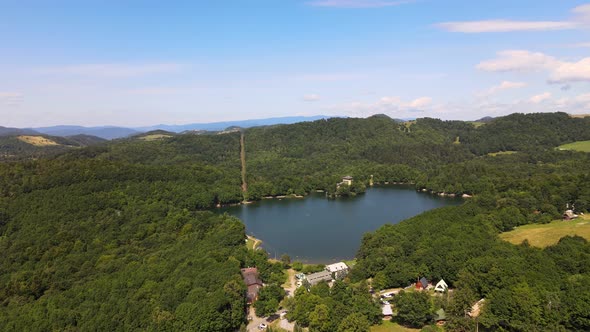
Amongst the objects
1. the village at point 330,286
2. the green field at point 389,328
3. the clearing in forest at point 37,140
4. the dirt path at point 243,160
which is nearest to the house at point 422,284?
the village at point 330,286

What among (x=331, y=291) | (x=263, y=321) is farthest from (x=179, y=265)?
(x=331, y=291)

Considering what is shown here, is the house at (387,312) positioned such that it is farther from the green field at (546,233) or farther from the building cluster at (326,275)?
the green field at (546,233)

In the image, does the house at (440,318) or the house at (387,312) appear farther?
the house at (387,312)

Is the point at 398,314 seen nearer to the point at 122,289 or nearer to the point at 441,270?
the point at 441,270

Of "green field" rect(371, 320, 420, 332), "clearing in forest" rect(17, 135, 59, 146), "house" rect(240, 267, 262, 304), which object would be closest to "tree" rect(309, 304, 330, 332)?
"green field" rect(371, 320, 420, 332)

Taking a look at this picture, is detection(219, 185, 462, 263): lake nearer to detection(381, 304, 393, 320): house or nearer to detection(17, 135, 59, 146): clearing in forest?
detection(381, 304, 393, 320): house

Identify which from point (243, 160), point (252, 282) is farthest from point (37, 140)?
point (252, 282)
